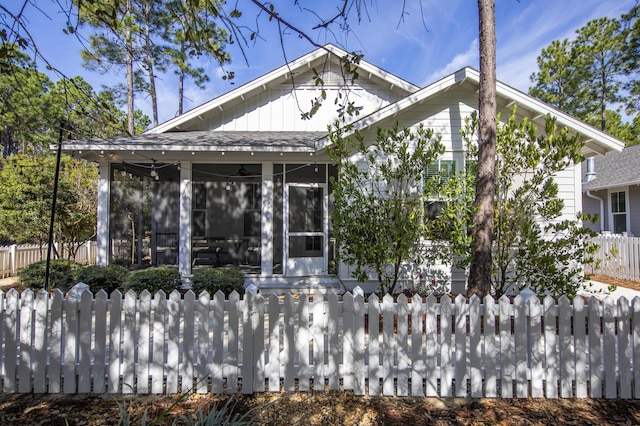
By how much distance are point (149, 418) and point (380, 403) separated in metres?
1.96

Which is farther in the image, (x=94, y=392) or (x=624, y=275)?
(x=624, y=275)

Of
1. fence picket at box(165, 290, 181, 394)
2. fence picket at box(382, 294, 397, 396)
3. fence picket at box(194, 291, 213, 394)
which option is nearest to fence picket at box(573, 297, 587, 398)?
fence picket at box(382, 294, 397, 396)

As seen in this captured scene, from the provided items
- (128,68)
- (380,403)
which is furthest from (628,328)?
(128,68)

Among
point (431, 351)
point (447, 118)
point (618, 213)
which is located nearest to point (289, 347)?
point (431, 351)

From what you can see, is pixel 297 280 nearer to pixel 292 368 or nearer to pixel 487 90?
pixel 292 368

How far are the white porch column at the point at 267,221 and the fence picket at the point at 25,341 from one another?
182 inches

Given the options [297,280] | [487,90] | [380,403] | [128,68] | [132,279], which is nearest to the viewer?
[380,403]

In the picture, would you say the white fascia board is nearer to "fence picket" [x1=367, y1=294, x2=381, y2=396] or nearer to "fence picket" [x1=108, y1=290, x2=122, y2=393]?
"fence picket" [x1=367, y1=294, x2=381, y2=396]

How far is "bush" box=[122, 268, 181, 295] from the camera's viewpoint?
233 inches

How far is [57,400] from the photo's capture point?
291cm

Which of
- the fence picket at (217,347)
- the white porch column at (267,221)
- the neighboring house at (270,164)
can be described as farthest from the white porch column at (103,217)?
the fence picket at (217,347)

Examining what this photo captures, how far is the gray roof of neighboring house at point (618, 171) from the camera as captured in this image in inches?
493

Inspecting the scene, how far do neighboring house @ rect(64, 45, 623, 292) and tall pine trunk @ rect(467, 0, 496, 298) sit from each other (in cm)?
177

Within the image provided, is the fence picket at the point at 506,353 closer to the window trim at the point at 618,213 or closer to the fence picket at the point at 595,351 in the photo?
the fence picket at the point at 595,351
